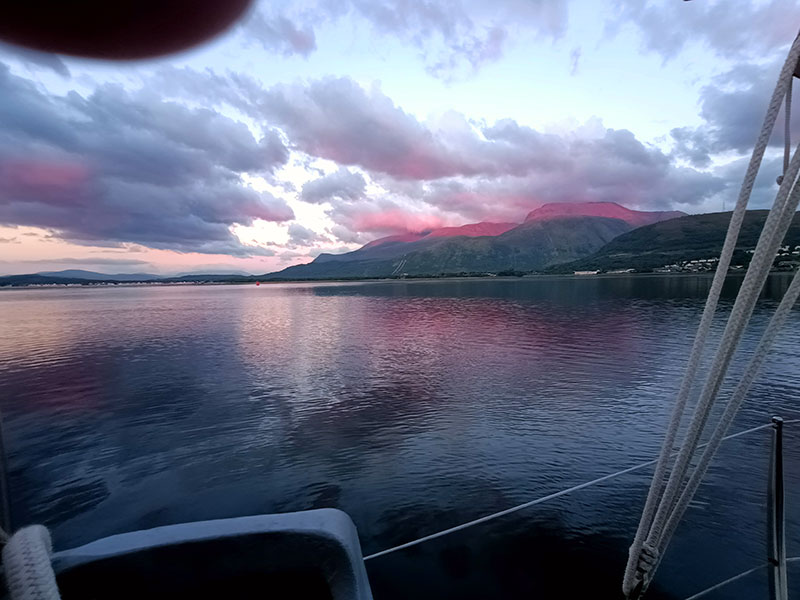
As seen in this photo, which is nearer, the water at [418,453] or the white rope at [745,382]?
the white rope at [745,382]

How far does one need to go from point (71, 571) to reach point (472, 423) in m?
13.4

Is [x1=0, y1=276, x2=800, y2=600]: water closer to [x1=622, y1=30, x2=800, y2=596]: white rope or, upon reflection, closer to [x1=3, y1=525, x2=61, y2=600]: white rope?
[x1=622, y1=30, x2=800, y2=596]: white rope

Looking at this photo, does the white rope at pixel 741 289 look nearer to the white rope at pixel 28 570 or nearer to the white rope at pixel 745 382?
the white rope at pixel 745 382

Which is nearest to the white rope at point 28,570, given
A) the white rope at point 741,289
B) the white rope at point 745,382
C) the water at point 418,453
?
the white rope at point 741,289

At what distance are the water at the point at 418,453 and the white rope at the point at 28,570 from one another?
7.21m

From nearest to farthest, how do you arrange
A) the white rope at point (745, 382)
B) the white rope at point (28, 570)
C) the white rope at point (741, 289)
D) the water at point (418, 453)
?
the white rope at point (28, 570), the white rope at point (741, 289), the white rope at point (745, 382), the water at point (418, 453)

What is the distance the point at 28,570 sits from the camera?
1.73 m

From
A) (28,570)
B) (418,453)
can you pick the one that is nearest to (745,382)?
(28,570)

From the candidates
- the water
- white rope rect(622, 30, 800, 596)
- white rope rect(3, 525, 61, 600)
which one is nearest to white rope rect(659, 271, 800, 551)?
white rope rect(622, 30, 800, 596)

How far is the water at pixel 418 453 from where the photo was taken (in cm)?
834

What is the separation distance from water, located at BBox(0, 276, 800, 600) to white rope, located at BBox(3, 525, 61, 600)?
7.21 m

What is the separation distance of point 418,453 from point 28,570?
38.1ft

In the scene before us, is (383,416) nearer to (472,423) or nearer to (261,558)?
(472,423)

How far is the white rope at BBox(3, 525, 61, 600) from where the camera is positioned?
1670 millimetres
